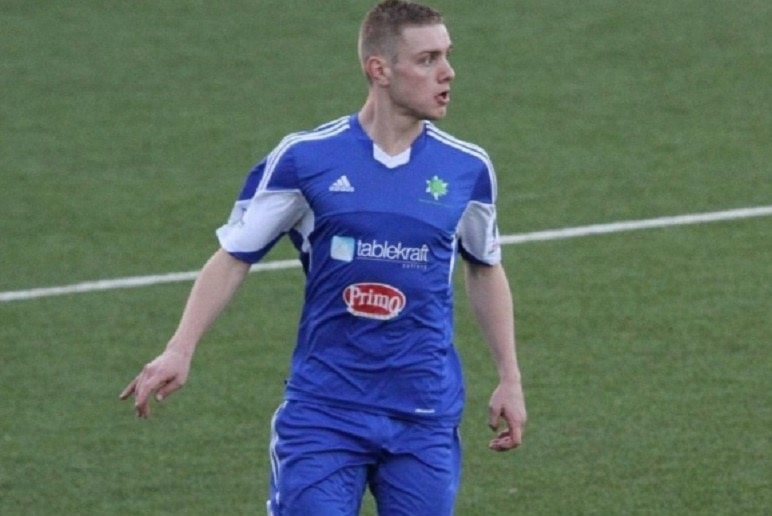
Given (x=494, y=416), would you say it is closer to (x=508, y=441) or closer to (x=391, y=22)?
(x=508, y=441)

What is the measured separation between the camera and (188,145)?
43.3 ft

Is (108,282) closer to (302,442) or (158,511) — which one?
(158,511)

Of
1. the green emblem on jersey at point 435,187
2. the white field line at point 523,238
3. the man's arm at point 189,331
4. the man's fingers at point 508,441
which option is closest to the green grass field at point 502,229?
the white field line at point 523,238

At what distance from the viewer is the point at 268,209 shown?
18.9 feet

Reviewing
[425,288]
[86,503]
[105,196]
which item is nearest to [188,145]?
[105,196]

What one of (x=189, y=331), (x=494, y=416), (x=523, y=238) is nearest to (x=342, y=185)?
(x=189, y=331)

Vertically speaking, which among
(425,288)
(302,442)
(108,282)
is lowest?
(108,282)

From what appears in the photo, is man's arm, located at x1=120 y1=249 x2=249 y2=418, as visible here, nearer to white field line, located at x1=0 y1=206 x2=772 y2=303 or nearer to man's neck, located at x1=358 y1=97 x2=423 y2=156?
man's neck, located at x1=358 y1=97 x2=423 y2=156

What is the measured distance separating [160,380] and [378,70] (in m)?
1.08

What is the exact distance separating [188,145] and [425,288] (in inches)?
299

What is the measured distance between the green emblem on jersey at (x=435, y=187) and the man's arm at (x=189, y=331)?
22.5 inches

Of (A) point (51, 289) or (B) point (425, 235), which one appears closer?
(B) point (425, 235)

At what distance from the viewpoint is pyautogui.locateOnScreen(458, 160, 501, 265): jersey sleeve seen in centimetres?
588

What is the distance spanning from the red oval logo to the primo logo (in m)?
0.08
